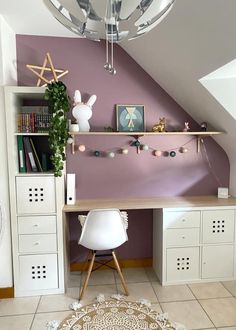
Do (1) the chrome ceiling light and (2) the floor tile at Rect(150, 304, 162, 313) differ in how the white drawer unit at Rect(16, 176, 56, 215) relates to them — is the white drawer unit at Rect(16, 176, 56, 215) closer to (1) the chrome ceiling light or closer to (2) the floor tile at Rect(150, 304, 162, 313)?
(2) the floor tile at Rect(150, 304, 162, 313)

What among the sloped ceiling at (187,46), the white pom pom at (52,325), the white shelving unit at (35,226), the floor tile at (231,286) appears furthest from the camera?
the floor tile at (231,286)

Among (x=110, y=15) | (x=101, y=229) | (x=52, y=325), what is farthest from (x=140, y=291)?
(x=110, y=15)

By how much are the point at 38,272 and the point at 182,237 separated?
1352 millimetres

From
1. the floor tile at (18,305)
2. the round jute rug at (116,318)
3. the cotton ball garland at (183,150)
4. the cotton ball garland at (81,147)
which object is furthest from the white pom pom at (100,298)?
the cotton ball garland at (183,150)

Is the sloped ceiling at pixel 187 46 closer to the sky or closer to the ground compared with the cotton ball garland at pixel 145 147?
closer to the sky

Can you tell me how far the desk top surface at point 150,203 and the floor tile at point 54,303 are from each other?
2.51 ft

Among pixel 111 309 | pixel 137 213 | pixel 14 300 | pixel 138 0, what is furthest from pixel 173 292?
pixel 138 0

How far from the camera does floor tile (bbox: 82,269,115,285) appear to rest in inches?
102

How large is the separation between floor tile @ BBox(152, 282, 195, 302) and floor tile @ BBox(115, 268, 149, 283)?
0.51 ft

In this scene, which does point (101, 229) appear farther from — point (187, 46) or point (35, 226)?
point (187, 46)

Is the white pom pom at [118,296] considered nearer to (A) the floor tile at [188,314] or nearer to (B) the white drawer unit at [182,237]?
(A) the floor tile at [188,314]

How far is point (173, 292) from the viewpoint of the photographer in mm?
2379

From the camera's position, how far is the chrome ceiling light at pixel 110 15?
0.61 metres

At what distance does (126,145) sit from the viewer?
275cm
